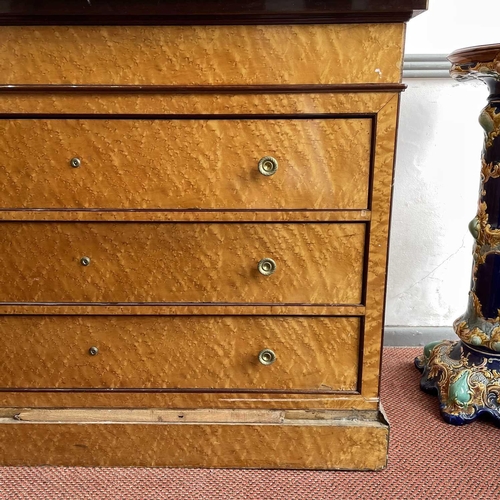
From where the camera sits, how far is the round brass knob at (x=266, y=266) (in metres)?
1.04

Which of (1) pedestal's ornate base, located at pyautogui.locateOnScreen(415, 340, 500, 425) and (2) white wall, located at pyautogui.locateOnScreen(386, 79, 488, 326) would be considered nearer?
(1) pedestal's ornate base, located at pyautogui.locateOnScreen(415, 340, 500, 425)

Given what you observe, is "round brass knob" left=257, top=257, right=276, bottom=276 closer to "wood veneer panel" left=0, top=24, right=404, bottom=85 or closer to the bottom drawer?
the bottom drawer

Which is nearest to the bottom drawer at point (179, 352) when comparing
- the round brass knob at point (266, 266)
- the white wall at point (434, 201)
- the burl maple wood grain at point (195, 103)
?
the round brass knob at point (266, 266)

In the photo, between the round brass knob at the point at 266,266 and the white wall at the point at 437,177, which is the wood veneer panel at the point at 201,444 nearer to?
the round brass knob at the point at 266,266

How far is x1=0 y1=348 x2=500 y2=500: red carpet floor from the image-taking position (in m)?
1.08

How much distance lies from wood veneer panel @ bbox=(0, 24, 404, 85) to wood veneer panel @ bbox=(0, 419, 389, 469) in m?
0.74

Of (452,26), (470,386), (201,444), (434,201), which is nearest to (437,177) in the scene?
(434,201)

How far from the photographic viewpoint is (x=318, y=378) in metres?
1.10

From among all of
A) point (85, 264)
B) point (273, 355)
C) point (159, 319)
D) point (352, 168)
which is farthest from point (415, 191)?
point (85, 264)

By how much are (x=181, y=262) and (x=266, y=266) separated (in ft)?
0.59

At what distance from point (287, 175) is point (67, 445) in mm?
789

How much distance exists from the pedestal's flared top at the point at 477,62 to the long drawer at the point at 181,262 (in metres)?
0.53

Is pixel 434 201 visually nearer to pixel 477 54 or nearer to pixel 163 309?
pixel 477 54

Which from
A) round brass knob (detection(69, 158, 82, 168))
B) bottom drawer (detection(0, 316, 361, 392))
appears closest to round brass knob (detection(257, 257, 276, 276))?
bottom drawer (detection(0, 316, 361, 392))
